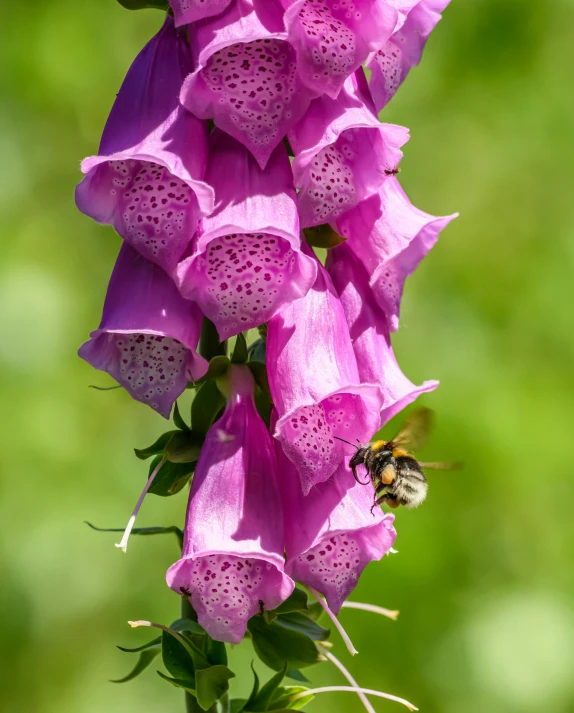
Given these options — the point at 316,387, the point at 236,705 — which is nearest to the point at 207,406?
the point at 316,387

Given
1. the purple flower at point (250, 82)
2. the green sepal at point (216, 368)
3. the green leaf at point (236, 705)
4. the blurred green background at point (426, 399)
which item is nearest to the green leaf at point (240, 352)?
the green sepal at point (216, 368)

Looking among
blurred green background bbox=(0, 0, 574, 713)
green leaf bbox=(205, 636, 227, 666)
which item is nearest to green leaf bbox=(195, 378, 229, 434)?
green leaf bbox=(205, 636, 227, 666)

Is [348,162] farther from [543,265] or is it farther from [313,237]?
[543,265]

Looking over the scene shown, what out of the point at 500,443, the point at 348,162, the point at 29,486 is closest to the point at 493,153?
the point at 500,443

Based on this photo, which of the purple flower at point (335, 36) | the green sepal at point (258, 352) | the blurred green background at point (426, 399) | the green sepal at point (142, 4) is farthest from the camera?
the blurred green background at point (426, 399)

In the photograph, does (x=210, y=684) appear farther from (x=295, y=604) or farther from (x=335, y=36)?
(x=335, y=36)

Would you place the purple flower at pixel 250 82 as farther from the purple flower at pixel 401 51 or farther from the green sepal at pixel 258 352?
the green sepal at pixel 258 352
